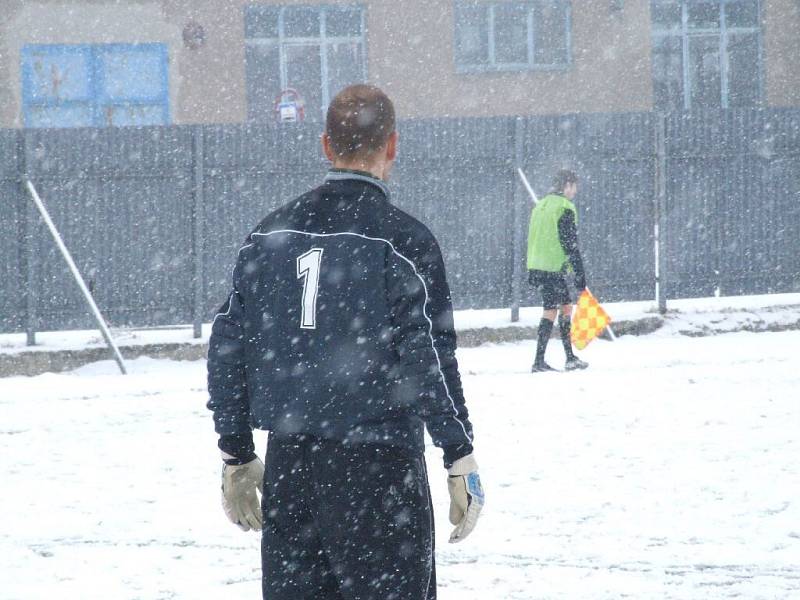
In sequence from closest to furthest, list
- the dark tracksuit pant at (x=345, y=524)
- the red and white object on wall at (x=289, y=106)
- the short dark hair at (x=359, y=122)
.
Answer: the dark tracksuit pant at (x=345, y=524), the short dark hair at (x=359, y=122), the red and white object on wall at (x=289, y=106)

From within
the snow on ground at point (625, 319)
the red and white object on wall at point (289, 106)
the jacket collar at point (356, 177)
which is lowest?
the snow on ground at point (625, 319)

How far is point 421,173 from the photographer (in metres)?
13.3

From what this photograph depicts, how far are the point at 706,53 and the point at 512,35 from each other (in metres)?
4.26

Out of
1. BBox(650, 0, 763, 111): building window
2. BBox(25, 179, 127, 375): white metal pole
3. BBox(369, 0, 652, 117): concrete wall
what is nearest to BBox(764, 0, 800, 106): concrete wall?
BBox(650, 0, 763, 111): building window

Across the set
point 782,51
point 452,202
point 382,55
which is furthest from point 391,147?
point 782,51

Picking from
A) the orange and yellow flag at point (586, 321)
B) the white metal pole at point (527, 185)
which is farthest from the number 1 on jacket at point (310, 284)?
the white metal pole at point (527, 185)

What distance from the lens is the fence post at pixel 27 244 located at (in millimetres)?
12109

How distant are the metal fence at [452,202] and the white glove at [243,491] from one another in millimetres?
9490

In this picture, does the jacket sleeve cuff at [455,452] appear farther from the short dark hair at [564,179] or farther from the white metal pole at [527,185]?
the white metal pole at [527,185]

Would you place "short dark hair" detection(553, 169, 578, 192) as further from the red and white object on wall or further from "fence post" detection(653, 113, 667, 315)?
the red and white object on wall

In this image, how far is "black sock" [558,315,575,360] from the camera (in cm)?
1120

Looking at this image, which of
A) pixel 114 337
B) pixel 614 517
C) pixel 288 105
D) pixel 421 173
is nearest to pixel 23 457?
pixel 614 517

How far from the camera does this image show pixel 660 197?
45.4 ft

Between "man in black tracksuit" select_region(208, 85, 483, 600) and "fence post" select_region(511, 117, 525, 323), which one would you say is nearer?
"man in black tracksuit" select_region(208, 85, 483, 600)
